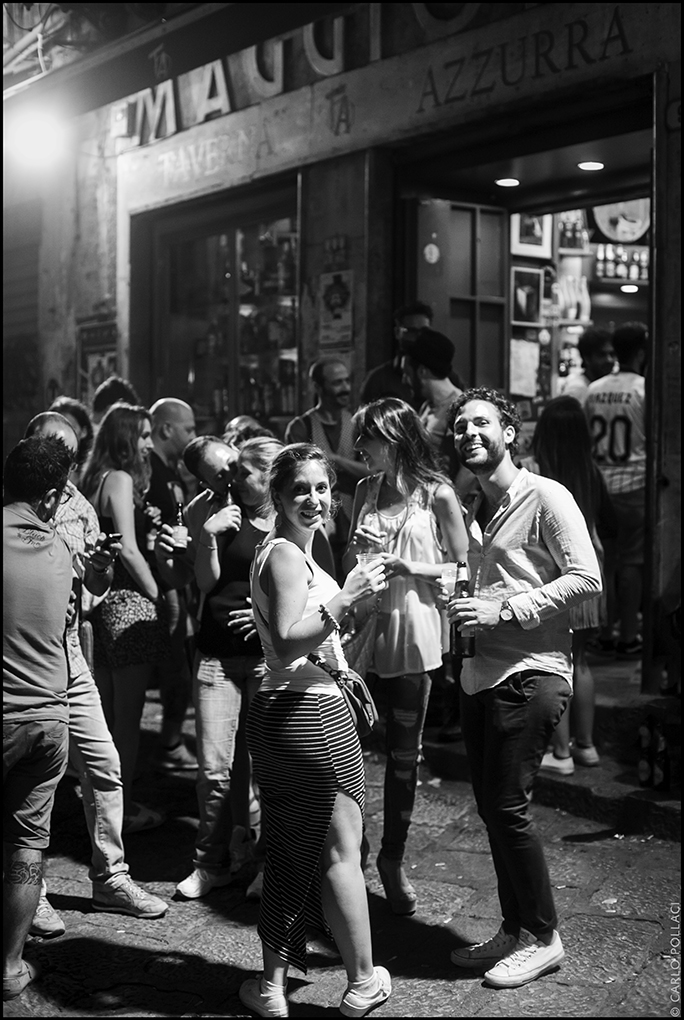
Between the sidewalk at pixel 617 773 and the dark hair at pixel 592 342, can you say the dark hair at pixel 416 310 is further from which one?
the sidewalk at pixel 617 773

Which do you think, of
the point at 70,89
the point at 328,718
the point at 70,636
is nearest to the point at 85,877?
the point at 70,636

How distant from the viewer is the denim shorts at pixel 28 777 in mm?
3688

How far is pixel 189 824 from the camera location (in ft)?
18.8

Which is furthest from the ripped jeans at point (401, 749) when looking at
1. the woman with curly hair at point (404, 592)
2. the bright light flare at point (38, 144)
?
the bright light flare at point (38, 144)

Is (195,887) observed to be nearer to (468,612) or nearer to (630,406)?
(468,612)

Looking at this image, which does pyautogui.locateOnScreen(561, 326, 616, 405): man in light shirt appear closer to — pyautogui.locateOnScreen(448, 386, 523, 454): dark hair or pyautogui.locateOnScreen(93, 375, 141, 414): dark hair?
pyautogui.locateOnScreen(93, 375, 141, 414): dark hair

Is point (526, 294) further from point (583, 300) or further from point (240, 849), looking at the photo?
point (240, 849)

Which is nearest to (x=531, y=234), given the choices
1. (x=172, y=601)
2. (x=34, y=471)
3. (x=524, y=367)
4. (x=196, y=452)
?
(x=524, y=367)

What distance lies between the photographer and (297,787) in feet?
11.5

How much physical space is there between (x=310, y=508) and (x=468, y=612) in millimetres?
636

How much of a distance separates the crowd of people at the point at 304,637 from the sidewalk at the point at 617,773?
0.17m

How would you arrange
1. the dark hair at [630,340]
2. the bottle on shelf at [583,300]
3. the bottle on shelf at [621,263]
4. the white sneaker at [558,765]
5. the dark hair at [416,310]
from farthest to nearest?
the bottle on shelf at [621,263]
the bottle on shelf at [583,300]
the dark hair at [630,340]
the dark hair at [416,310]
the white sneaker at [558,765]

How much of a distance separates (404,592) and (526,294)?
16.4 feet

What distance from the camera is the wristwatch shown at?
149 inches
